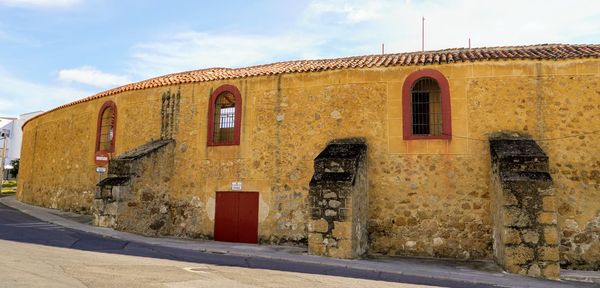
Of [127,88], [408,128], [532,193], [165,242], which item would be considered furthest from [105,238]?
[532,193]

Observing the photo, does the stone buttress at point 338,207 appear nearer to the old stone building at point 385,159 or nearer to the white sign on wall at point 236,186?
the old stone building at point 385,159

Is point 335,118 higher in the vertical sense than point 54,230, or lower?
higher

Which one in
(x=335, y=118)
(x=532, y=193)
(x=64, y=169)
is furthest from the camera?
(x=64, y=169)

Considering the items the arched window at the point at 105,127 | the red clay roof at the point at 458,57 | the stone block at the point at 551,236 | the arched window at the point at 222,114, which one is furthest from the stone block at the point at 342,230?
the arched window at the point at 105,127

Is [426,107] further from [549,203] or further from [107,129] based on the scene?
[107,129]

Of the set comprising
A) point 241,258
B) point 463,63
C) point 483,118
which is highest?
point 463,63

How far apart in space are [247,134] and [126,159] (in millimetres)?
3907

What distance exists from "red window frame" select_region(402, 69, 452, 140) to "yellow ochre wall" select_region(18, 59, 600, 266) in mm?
138

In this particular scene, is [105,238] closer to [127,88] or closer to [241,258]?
[241,258]

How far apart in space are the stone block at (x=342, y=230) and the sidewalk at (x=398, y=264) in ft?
1.80

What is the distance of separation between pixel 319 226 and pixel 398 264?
200 cm

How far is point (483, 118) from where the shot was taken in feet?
36.3

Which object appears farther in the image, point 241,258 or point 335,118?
point 335,118

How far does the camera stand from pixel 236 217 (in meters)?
12.8
